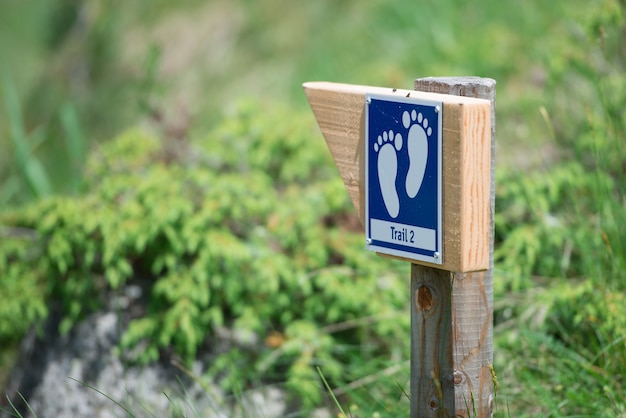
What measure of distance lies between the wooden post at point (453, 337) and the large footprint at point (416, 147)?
0.12 metres

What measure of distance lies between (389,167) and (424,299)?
1.14 ft

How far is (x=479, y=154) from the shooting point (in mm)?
1887

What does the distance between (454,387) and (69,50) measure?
8328mm

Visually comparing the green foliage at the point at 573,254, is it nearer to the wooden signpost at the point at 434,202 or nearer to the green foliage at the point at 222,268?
the wooden signpost at the point at 434,202

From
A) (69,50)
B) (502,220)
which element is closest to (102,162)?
(502,220)

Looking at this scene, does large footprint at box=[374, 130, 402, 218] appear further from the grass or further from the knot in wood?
the grass

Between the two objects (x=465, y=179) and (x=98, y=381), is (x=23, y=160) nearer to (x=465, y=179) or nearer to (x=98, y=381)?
(x=98, y=381)

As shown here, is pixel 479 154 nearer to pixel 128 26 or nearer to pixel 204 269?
pixel 204 269

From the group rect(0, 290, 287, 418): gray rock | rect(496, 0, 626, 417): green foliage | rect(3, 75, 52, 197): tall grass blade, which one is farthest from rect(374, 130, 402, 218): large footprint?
rect(3, 75, 52, 197): tall grass blade

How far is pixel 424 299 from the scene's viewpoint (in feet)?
6.85

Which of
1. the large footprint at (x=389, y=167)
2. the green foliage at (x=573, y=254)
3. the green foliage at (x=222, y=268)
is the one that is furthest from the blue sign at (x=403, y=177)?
the green foliage at (x=222, y=268)

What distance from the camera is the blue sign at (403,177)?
1.93m

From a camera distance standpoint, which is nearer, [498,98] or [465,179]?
[465,179]

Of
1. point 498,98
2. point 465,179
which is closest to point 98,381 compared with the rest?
point 465,179
